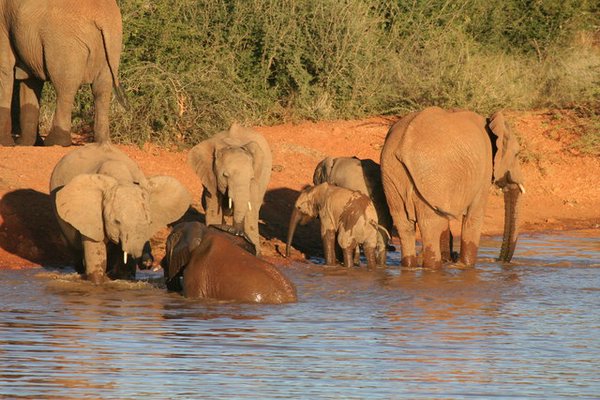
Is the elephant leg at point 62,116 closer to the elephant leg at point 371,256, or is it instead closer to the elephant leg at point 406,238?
the elephant leg at point 371,256

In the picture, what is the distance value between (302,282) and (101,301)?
7.24 feet

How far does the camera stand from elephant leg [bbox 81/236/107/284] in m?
11.4

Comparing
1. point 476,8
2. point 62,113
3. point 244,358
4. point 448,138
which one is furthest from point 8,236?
point 476,8

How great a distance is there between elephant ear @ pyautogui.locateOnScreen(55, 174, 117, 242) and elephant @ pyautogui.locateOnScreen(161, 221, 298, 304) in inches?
27.0

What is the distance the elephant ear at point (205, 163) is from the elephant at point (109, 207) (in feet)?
4.85

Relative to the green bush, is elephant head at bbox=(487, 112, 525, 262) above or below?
below

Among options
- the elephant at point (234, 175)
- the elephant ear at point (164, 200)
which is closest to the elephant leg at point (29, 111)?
the elephant at point (234, 175)

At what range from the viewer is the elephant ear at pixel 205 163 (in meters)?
13.6

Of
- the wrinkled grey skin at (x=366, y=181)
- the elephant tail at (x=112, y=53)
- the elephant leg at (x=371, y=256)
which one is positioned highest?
the elephant tail at (x=112, y=53)

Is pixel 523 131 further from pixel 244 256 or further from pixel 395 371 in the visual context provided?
pixel 395 371

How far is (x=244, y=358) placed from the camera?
872cm

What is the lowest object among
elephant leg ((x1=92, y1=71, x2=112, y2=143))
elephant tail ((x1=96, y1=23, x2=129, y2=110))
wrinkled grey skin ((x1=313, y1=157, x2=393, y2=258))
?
wrinkled grey skin ((x1=313, y1=157, x2=393, y2=258))

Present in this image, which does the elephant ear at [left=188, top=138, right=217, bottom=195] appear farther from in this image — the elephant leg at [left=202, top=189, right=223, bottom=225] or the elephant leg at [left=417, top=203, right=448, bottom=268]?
the elephant leg at [left=417, top=203, right=448, bottom=268]

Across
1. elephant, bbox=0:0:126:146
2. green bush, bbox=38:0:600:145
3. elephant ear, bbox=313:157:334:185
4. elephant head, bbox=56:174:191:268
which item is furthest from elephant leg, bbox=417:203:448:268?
green bush, bbox=38:0:600:145
